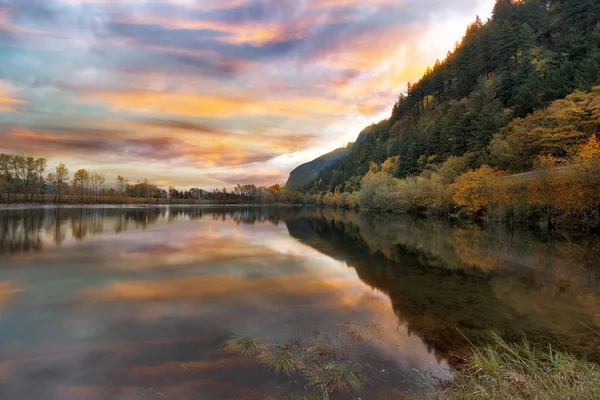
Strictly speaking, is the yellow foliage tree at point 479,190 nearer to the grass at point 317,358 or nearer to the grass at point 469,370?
the grass at point 469,370

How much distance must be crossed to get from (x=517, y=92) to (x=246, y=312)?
248 ft

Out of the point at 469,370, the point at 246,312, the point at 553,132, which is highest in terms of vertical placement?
the point at 553,132

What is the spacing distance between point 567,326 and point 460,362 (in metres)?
4.47

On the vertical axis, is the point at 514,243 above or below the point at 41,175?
below

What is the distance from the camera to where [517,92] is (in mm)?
62562

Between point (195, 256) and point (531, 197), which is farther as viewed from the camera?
point (531, 197)

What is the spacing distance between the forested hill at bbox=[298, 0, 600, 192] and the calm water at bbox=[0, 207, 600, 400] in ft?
98.9

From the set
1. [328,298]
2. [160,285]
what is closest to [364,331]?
[328,298]

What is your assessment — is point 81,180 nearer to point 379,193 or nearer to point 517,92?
point 379,193

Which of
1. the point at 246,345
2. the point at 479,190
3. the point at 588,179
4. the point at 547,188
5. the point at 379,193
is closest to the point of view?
the point at 246,345

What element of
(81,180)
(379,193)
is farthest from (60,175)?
(379,193)

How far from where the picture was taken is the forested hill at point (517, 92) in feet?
138

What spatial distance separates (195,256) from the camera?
19359 millimetres

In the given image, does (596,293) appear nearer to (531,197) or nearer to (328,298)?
(328,298)
